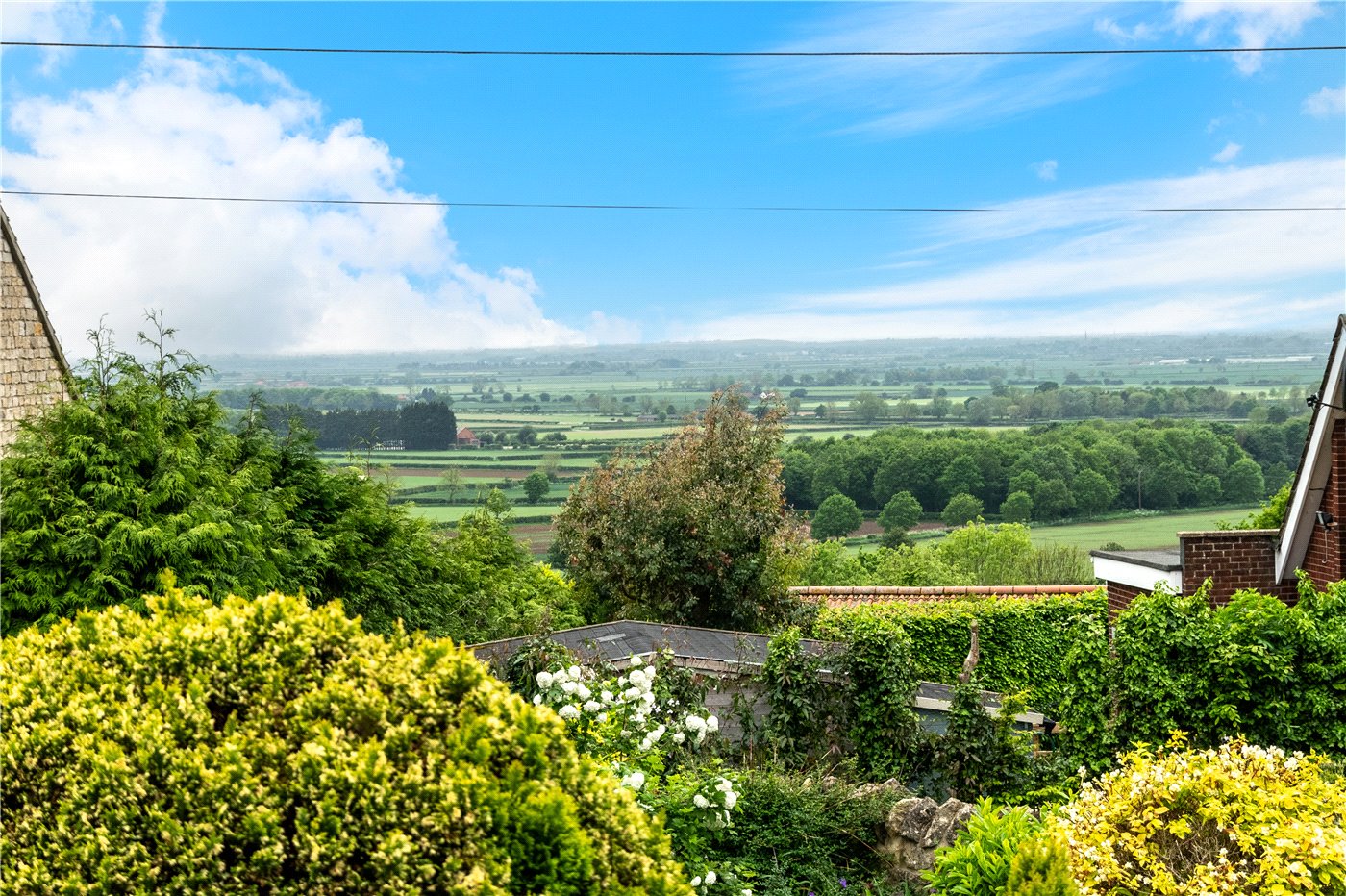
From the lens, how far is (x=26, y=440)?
32.2 ft

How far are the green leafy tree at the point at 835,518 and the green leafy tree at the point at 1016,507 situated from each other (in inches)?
249

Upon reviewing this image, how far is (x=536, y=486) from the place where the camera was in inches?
1278

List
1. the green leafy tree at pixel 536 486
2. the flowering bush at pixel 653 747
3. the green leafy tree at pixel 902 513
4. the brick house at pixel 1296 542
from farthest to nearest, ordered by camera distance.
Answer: the green leafy tree at pixel 902 513
the green leafy tree at pixel 536 486
the brick house at pixel 1296 542
the flowering bush at pixel 653 747

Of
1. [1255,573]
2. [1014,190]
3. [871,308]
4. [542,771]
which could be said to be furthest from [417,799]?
[1014,190]

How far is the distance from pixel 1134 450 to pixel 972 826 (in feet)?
149

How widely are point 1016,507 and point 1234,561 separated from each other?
114 ft

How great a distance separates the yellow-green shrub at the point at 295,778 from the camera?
2.66m

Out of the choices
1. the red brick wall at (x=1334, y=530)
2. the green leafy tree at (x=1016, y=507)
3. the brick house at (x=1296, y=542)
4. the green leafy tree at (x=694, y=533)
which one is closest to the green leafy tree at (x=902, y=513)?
the green leafy tree at (x=1016, y=507)

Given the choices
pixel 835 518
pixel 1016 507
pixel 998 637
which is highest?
pixel 998 637

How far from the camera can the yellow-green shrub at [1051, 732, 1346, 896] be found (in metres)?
4.35

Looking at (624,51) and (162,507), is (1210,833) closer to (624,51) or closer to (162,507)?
(162,507)

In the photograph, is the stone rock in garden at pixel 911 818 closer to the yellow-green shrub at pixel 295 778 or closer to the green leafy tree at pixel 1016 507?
the yellow-green shrub at pixel 295 778

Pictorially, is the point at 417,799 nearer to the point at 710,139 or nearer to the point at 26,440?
the point at 26,440

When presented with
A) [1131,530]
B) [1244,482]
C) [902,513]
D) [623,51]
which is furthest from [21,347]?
[1244,482]
